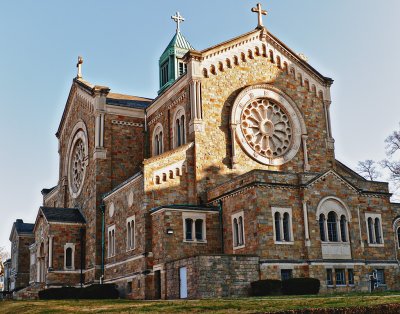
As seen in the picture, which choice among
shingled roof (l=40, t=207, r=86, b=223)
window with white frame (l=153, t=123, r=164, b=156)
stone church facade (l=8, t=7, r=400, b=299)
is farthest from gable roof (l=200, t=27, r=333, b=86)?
shingled roof (l=40, t=207, r=86, b=223)

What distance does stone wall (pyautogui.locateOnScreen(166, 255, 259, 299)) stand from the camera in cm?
2870

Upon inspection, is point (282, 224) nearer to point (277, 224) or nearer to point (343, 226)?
point (277, 224)

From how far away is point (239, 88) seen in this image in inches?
1593

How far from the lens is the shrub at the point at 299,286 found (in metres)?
29.4

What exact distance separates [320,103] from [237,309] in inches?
1063

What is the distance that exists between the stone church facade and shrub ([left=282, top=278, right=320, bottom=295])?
150 cm

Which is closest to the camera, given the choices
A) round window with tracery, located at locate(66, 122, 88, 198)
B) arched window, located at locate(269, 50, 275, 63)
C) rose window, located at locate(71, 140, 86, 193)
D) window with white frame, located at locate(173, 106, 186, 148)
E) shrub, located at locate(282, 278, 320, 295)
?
shrub, located at locate(282, 278, 320, 295)

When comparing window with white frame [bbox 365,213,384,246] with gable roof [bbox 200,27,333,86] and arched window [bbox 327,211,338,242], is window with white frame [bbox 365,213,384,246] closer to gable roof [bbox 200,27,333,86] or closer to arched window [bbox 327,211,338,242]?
arched window [bbox 327,211,338,242]

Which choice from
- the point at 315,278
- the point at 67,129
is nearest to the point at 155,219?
the point at 315,278

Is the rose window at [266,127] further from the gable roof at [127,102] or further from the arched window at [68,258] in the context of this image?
the arched window at [68,258]

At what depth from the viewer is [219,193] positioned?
118 feet

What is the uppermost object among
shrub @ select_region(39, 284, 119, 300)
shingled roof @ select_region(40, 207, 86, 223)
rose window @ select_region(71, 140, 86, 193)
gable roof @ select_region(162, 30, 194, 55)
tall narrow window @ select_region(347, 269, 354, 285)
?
gable roof @ select_region(162, 30, 194, 55)

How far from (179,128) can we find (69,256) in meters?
13.2

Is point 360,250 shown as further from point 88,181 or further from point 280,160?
point 88,181
